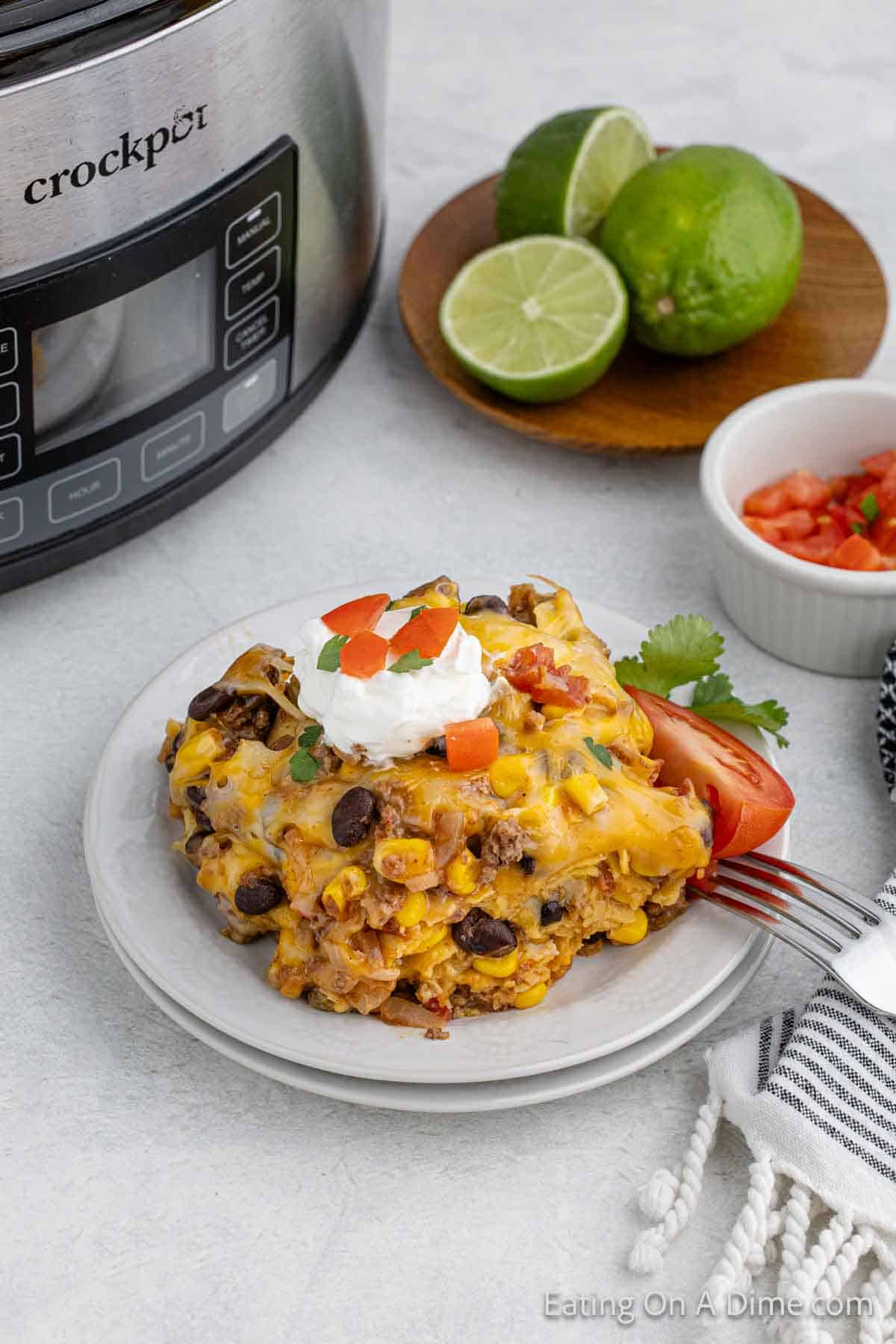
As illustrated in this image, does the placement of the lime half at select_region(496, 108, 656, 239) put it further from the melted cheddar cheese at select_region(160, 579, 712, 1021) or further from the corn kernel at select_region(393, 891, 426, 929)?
the corn kernel at select_region(393, 891, 426, 929)

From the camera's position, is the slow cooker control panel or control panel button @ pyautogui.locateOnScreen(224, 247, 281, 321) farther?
control panel button @ pyautogui.locateOnScreen(224, 247, 281, 321)

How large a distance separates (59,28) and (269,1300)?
2.71ft

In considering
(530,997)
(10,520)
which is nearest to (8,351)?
(10,520)

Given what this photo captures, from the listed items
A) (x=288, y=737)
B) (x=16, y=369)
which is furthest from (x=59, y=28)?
(x=288, y=737)

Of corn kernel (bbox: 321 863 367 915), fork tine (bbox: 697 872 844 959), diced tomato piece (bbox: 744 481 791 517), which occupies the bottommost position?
fork tine (bbox: 697 872 844 959)

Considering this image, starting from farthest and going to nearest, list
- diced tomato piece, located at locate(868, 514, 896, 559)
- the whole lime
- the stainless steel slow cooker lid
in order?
the whole lime → diced tomato piece, located at locate(868, 514, 896, 559) → the stainless steel slow cooker lid

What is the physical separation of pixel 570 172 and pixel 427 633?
0.73 metres

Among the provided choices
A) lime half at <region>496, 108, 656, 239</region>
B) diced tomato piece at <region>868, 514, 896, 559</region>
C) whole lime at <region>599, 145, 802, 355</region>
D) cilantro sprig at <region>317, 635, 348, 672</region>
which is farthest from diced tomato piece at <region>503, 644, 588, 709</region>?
lime half at <region>496, 108, 656, 239</region>

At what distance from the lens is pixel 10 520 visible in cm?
133

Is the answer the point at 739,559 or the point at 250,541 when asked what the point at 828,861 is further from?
the point at 250,541

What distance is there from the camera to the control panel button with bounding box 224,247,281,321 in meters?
1.36

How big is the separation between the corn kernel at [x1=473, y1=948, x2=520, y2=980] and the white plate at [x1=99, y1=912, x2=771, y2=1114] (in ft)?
0.22

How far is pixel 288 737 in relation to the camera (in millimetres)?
1137

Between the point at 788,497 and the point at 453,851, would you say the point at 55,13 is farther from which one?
the point at 788,497
